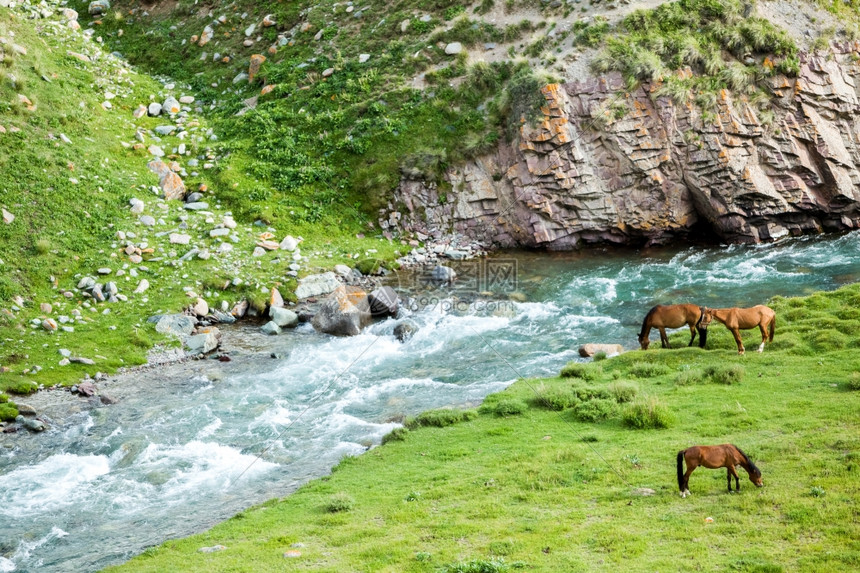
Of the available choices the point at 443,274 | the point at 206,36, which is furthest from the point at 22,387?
the point at 206,36

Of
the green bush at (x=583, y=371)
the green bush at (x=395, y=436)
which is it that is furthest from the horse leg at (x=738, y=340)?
the green bush at (x=395, y=436)

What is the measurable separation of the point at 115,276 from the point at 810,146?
28.9m

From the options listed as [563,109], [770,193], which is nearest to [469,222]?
[563,109]

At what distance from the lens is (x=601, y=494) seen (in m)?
12.9

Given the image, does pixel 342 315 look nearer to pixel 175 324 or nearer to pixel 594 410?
pixel 175 324

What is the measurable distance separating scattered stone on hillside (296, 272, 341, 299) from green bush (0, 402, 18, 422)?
10.6 metres

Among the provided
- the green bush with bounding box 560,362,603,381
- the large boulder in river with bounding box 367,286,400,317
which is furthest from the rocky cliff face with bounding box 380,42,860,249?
the green bush with bounding box 560,362,603,381

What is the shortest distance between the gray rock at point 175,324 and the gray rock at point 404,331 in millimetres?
6921

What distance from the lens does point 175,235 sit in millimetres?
28172

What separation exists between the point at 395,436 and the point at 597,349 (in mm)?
7773

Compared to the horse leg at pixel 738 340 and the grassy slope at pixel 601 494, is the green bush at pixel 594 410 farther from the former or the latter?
the horse leg at pixel 738 340

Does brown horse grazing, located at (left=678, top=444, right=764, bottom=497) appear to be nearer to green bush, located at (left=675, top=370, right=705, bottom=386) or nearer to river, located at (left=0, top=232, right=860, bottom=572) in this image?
green bush, located at (left=675, top=370, right=705, bottom=386)

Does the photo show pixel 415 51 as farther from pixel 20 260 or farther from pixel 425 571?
pixel 425 571

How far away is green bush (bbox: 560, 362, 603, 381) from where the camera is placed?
760 inches
